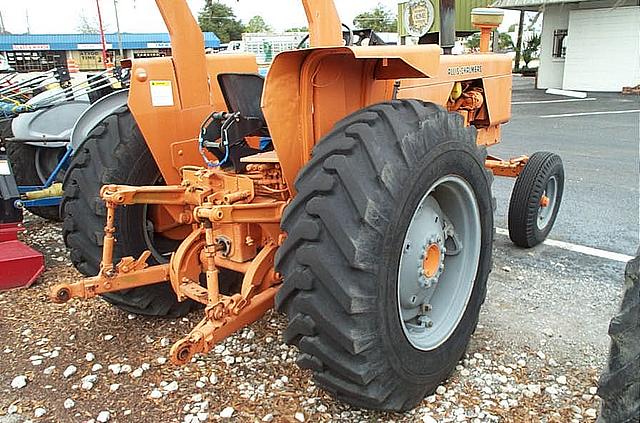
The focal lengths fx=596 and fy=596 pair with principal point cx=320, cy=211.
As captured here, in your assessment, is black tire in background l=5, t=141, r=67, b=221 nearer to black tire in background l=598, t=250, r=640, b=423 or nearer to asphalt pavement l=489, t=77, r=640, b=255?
asphalt pavement l=489, t=77, r=640, b=255

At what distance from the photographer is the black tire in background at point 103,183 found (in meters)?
3.25

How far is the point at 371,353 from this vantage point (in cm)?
231

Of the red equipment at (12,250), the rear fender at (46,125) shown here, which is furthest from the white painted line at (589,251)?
the rear fender at (46,125)

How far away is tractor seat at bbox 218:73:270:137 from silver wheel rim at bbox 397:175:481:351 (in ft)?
3.06

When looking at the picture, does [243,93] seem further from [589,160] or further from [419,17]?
[589,160]

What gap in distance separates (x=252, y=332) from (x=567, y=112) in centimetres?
1367

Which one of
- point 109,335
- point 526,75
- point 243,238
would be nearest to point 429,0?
point 243,238

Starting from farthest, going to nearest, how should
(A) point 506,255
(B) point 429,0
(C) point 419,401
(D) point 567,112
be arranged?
(D) point 567,112 → (A) point 506,255 → (B) point 429,0 → (C) point 419,401

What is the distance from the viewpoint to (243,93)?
2.96 m

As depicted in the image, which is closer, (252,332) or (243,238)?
(243,238)

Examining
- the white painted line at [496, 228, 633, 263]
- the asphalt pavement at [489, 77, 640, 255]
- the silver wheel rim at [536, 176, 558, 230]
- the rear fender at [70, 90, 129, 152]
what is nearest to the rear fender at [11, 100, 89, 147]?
the rear fender at [70, 90, 129, 152]

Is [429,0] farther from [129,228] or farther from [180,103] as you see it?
[129,228]

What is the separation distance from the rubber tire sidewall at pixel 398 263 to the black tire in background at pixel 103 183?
1647 mm

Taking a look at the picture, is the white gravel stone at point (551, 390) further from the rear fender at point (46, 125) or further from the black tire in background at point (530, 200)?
the rear fender at point (46, 125)
